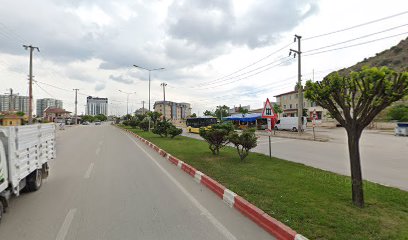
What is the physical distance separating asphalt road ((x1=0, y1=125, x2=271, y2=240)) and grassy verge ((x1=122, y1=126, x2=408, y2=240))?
71 centimetres

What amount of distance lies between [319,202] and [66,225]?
5009 millimetres

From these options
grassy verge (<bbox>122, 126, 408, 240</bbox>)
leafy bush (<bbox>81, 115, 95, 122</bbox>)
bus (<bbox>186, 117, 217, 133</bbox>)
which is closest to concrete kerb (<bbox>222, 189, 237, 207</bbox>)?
grassy verge (<bbox>122, 126, 408, 240</bbox>)

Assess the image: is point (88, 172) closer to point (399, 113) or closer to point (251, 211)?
point (251, 211)

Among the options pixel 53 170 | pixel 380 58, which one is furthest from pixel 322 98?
pixel 380 58

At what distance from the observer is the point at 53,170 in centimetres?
969

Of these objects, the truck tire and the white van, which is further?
the white van

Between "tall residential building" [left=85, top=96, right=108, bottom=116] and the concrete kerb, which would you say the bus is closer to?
the concrete kerb

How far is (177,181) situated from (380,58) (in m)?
107

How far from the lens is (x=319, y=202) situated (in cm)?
555

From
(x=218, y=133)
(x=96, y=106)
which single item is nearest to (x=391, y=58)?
(x=218, y=133)

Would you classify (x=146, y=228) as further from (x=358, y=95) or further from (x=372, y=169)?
(x=372, y=169)

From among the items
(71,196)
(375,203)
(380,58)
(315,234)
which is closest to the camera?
(315,234)

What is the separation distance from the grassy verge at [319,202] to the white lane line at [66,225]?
3583 mm

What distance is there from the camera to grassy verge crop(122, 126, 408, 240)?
4.20 m
